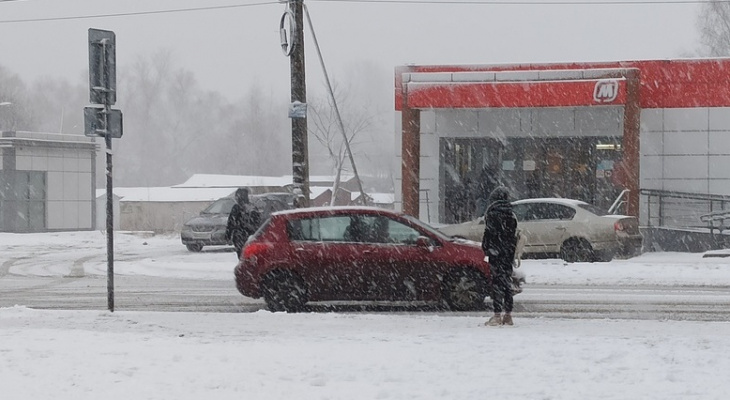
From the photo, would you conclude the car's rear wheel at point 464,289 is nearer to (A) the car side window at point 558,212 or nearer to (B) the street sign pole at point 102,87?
(B) the street sign pole at point 102,87

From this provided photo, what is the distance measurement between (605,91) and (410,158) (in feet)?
17.4

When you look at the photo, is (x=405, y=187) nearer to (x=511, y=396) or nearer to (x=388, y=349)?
(x=388, y=349)

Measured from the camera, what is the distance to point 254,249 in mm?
13531

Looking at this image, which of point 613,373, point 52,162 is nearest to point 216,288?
point 613,373

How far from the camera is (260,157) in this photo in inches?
4911

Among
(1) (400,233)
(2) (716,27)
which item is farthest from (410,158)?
(2) (716,27)

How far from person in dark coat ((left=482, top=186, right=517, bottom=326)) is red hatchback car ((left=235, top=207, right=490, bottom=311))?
5.55 ft

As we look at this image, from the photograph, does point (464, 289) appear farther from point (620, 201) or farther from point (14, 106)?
point (14, 106)

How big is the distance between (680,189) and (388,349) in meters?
19.7

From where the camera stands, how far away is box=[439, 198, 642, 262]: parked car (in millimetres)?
20625

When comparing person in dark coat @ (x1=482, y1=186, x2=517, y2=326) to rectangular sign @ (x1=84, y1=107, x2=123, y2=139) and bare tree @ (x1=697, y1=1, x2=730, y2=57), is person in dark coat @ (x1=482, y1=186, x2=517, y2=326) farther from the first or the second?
bare tree @ (x1=697, y1=1, x2=730, y2=57)

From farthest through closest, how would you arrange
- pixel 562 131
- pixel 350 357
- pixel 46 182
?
pixel 46 182 < pixel 562 131 < pixel 350 357

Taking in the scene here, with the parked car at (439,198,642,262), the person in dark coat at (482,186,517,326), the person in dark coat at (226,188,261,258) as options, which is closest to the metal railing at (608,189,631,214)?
the parked car at (439,198,642,262)

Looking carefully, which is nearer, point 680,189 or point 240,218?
point 240,218
